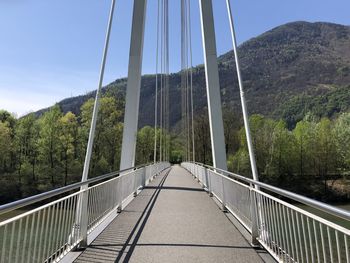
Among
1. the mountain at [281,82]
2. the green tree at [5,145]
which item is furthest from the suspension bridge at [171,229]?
the mountain at [281,82]

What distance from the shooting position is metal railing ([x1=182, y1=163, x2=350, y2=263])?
9.92ft

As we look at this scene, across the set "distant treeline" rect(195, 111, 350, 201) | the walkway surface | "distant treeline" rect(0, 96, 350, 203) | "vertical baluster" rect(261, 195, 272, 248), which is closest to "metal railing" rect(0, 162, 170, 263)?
the walkway surface

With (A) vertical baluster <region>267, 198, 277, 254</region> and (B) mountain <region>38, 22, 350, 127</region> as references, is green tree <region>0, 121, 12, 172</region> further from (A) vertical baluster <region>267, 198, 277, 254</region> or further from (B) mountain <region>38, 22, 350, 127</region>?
(A) vertical baluster <region>267, 198, 277, 254</region>

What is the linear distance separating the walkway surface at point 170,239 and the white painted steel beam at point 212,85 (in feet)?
14.9

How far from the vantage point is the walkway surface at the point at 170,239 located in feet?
15.6

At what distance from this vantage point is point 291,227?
4207mm

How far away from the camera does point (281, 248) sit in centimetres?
445

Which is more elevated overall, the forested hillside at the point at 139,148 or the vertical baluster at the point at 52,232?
the forested hillside at the point at 139,148

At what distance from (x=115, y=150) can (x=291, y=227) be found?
40.5 m

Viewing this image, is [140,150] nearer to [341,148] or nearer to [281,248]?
[341,148]

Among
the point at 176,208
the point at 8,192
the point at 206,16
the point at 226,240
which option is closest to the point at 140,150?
the point at 8,192

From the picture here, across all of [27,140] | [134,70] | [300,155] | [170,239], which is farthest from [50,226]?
[300,155]

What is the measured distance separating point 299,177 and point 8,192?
1484 inches

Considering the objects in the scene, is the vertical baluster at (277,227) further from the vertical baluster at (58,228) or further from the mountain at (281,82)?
the mountain at (281,82)
